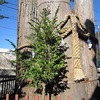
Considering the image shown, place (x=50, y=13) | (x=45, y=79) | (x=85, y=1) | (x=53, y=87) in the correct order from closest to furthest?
(x=45, y=79)
(x=53, y=87)
(x=50, y=13)
(x=85, y=1)

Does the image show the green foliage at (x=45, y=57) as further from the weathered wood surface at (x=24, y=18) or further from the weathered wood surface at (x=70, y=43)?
the weathered wood surface at (x=24, y=18)

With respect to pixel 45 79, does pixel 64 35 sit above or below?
above

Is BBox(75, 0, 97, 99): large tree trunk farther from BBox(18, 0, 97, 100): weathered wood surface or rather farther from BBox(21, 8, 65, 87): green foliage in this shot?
BBox(21, 8, 65, 87): green foliage

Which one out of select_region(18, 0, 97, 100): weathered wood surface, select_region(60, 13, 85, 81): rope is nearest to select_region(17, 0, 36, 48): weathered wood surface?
select_region(18, 0, 97, 100): weathered wood surface

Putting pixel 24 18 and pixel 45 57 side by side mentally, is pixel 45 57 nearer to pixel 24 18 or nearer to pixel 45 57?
pixel 45 57

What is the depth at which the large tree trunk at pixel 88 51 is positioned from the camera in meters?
4.51

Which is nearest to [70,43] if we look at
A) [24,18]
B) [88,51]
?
[88,51]

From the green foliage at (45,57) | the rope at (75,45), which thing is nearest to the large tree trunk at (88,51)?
the rope at (75,45)

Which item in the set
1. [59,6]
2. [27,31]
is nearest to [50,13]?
[59,6]

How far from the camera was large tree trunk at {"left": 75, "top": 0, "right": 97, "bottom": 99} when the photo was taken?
4512mm

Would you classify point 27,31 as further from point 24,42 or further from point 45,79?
point 45,79

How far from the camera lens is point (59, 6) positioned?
181 inches

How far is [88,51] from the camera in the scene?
4762 mm

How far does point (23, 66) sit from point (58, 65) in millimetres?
871
